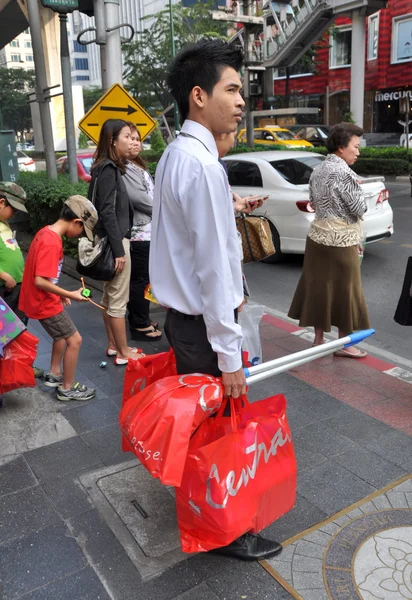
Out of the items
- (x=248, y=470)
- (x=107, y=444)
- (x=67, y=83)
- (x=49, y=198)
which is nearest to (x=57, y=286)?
(x=107, y=444)

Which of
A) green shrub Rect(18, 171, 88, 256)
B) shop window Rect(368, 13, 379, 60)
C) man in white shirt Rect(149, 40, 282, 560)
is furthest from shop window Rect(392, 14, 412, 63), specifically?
man in white shirt Rect(149, 40, 282, 560)

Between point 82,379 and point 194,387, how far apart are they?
245 cm

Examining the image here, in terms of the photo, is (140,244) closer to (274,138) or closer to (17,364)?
(17,364)

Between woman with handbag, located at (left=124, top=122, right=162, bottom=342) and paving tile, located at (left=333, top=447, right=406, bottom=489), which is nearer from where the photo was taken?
paving tile, located at (left=333, top=447, right=406, bottom=489)

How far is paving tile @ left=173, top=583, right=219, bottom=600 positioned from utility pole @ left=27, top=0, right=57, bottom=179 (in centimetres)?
804

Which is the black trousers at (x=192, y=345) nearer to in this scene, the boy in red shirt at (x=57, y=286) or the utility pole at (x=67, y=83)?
the boy in red shirt at (x=57, y=286)

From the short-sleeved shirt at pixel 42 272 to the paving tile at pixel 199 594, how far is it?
2137mm

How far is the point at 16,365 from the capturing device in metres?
3.70

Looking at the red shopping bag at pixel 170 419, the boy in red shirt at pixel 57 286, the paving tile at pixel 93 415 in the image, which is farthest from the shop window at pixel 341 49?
the red shopping bag at pixel 170 419

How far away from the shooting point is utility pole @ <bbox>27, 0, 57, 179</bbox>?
28.9 ft

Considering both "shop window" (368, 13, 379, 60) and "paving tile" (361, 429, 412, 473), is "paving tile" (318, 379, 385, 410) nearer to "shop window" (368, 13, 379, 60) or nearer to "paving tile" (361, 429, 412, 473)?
"paving tile" (361, 429, 412, 473)

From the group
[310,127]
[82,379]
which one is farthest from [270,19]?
[82,379]

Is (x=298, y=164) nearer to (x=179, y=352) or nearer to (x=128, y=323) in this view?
(x=128, y=323)

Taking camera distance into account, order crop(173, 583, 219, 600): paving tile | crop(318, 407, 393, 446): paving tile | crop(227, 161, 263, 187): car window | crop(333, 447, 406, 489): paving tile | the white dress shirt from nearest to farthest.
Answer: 1. the white dress shirt
2. crop(173, 583, 219, 600): paving tile
3. crop(333, 447, 406, 489): paving tile
4. crop(318, 407, 393, 446): paving tile
5. crop(227, 161, 263, 187): car window
